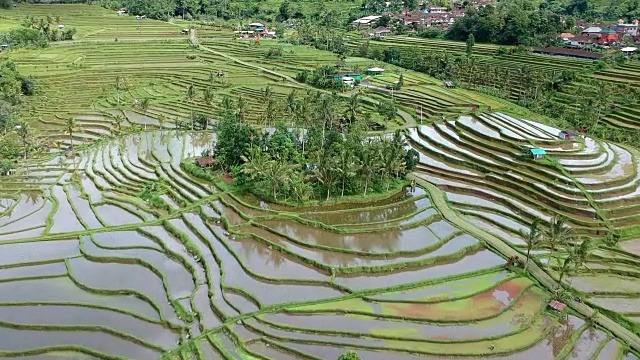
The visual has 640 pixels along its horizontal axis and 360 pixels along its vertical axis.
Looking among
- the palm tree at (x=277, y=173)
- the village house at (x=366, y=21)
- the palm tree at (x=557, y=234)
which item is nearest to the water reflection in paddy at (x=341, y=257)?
the palm tree at (x=277, y=173)

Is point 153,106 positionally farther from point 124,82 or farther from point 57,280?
point 57,280

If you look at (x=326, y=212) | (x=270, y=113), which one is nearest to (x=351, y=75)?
(x=270, y=113)

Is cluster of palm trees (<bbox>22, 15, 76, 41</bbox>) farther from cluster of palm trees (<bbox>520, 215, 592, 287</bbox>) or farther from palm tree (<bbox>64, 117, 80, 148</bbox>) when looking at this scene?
cluster of palm trees (<bbox>520, 215, 592, 287</bbox>)

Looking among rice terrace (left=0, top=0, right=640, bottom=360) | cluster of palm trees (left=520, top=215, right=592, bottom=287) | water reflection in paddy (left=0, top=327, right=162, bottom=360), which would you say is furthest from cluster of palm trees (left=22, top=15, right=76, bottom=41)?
cluster of palm trees (left=520, top=215, right=592, bottom=287)

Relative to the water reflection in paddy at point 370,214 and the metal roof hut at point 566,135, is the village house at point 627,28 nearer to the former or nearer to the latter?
the metal roof hut at point 566,135

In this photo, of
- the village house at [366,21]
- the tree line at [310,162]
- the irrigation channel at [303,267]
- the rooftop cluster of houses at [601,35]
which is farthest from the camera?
the village house at [366,21]

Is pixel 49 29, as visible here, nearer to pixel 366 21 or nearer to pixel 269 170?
pixel 366 21
